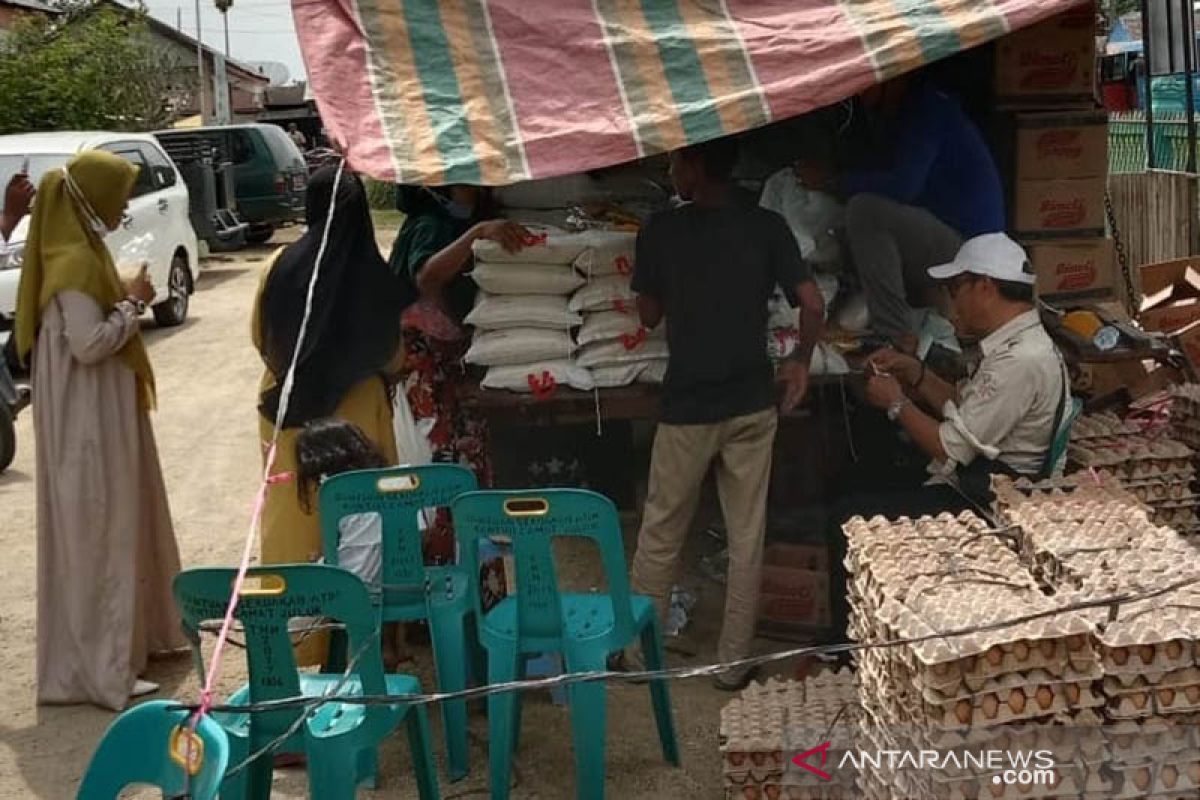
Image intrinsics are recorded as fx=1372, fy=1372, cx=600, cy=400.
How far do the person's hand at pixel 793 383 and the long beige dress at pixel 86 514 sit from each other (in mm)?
2293

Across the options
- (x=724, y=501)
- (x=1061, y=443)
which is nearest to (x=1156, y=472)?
(x=1061, y=443)

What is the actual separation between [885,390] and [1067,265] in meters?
2.07

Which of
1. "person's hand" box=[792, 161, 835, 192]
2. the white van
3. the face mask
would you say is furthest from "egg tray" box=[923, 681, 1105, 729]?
the white van

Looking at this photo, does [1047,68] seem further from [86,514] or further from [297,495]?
[86,514]

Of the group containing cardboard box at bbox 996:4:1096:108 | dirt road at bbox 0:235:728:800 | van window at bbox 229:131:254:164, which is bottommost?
dirt road at bbox 0:235:728:800

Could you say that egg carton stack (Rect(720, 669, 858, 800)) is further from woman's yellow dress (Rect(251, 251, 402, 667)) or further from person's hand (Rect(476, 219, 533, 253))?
person's hand (Rect(476, 219, 533, 253))

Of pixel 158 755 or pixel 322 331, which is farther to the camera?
pixel 322 331

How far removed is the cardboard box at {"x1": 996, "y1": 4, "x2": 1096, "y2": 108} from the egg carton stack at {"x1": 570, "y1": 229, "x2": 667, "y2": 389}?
236 cm

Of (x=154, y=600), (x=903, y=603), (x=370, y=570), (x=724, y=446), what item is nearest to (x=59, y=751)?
(x=154, y=600)

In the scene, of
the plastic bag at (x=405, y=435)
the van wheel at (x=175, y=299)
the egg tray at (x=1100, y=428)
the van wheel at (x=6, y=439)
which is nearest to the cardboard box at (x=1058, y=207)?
the egg tray at (x=1100, y=428)

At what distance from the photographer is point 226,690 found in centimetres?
495

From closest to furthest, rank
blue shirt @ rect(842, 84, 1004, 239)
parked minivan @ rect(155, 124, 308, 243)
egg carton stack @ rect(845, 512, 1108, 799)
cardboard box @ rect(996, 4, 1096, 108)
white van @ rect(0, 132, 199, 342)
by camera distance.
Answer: egg carton stack @ rect(845, 512, 1108, 799) → blue shirt @ rect(842, 84, 1004, 239) → cardboard box @ rect(996, 4, 1096, 108) → white van @ rect(0, 132, 199, 342) → parked minivan @ rect(155, 124, 308, 243)

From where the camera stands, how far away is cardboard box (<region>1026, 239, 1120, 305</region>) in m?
6.25

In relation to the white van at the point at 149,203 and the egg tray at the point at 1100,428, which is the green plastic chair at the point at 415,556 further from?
the white van at the point at 149,203
